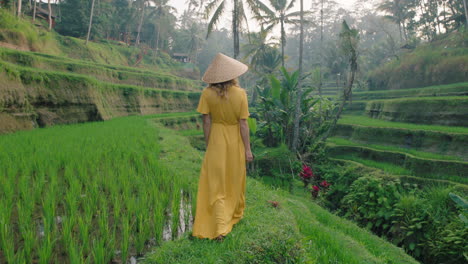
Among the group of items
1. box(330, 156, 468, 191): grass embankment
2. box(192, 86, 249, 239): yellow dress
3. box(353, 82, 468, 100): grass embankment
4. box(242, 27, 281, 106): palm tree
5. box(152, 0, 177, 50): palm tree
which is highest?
box(152, 0, 177, 50): palm tree

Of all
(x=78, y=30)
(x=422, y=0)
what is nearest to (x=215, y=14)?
(x=78, y=30)

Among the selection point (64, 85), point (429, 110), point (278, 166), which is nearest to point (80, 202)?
point (278, 166)

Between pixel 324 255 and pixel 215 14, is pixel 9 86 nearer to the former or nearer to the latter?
pixel 324 255

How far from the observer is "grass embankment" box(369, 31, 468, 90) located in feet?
44.8

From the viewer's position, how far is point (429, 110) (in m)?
8.82

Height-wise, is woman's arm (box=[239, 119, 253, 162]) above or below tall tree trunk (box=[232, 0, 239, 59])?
below

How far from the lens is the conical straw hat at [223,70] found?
230cm

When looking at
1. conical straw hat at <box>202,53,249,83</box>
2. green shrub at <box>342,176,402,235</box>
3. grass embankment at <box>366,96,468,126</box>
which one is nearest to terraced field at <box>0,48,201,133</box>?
conical straw hat at <box>202,53,249,83</box>

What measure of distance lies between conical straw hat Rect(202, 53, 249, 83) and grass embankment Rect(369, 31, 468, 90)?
15443 mm

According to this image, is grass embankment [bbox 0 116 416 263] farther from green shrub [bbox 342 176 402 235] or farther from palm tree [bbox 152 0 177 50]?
palm tree [bbox 152 0 177 50]

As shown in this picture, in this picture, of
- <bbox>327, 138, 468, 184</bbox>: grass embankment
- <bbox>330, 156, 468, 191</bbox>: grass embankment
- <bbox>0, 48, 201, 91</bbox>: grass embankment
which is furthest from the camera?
<bbox>0, 48, 201, 91</bbox>: grass embankment

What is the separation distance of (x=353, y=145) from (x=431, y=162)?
2.50 meters

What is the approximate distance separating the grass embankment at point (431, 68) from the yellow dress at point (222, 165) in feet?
50.7

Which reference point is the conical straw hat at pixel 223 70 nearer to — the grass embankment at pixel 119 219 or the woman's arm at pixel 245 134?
the woman's arm at pixel 245 134
